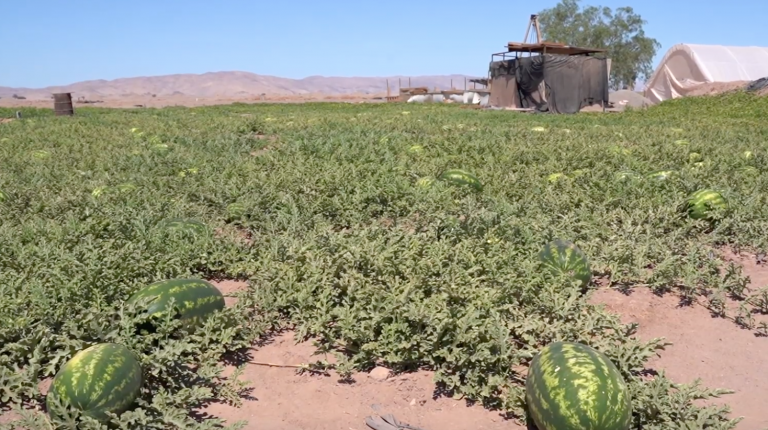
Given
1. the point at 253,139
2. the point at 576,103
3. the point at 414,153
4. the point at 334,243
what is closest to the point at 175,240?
the point at 334,243

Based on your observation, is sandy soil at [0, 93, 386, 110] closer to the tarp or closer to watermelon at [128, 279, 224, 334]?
the tarp

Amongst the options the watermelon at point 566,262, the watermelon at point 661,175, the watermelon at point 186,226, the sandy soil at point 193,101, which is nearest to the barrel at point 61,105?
the watermelon at point 186,226

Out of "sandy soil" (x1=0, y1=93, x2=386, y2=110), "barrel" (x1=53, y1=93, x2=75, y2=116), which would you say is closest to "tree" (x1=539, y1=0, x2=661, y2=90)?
"sandy soil" (x1=0, y1=93, x2=386, y2=110)

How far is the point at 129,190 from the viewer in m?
6.39

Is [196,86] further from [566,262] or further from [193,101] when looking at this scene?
[566,262]

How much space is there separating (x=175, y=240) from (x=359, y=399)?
214 centimetres

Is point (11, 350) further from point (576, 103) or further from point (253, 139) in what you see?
point (576, 103)

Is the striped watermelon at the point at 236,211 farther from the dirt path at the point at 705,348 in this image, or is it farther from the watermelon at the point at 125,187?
the dirt path at the point at 705,348

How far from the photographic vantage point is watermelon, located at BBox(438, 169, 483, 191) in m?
6.49

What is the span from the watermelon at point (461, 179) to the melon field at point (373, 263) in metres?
0.03

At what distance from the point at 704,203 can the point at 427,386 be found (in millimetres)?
3474

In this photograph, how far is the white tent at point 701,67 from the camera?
28078 mm

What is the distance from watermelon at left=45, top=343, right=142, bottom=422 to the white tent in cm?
2936

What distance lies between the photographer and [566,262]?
13.5 ft
